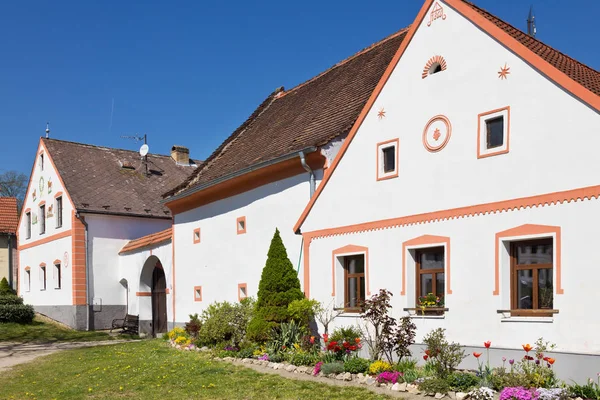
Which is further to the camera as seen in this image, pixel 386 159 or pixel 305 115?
pixel 305 115

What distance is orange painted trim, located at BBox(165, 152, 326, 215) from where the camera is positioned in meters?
16.3

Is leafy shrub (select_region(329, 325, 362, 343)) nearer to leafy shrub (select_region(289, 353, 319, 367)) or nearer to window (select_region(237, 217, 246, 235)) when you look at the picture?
leafy shrub (select_region(289, 353, 319, 367))

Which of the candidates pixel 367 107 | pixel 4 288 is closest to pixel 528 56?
pixel 367 107

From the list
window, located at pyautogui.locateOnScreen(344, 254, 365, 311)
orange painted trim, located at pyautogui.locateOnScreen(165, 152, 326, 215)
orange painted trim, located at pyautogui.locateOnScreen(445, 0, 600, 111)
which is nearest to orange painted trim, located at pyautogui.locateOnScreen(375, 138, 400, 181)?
window, located at pyautogui.locateOnScreen(344, 254, 365, 311)

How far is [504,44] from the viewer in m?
11.2

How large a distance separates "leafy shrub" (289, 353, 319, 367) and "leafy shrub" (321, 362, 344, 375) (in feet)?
3.06

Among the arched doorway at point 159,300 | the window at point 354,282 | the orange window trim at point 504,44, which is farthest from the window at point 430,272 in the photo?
the arched doorway at point 159,300

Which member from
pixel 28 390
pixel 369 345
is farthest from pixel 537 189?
pixel 28 390

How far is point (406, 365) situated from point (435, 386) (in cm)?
199

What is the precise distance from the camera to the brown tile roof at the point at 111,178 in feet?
98.8

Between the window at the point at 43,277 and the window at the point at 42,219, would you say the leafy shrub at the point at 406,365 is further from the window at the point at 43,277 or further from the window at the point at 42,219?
the window at the point at 42,219

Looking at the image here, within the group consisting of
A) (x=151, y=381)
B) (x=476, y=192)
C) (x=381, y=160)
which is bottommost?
(x=151, y=381)

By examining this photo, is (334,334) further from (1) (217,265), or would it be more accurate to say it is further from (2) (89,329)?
(2) (89,329)

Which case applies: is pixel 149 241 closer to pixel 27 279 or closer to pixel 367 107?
pixel 27 279
